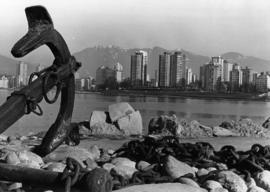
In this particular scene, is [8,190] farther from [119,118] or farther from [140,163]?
[119,118]

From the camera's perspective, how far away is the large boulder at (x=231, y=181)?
15.8 ft

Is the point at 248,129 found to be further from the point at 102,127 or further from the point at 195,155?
the point at 195,155

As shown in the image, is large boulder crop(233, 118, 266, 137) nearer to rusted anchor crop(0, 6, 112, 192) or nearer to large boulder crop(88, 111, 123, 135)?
large boulder crop(88, 111, 123, 135)

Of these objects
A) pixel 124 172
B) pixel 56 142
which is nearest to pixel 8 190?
pixel 56 142

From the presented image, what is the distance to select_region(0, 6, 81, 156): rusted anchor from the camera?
12.8 ft

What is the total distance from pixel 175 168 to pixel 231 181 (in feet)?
1.77

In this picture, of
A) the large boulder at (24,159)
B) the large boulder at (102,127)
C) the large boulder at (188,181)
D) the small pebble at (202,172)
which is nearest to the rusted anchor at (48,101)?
the large boulder at (24,159)

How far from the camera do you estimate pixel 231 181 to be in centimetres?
486

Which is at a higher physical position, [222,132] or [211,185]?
[211,185]

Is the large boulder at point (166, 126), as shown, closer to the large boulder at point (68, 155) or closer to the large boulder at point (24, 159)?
the large boulder at point (68, 155)

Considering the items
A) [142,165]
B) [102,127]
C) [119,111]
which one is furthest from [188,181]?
[119,111]

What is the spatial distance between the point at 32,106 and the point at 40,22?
69 centimetres

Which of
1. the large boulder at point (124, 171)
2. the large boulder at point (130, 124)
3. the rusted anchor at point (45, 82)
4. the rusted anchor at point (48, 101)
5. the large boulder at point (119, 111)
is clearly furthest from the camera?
the large boulder at point (119, 111)

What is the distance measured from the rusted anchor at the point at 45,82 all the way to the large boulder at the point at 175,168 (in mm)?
976
